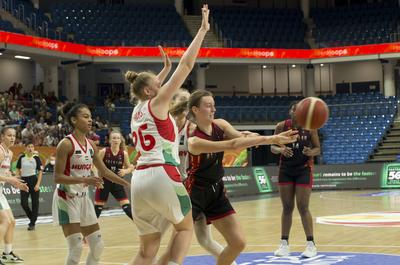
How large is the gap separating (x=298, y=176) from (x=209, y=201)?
335 centimetres

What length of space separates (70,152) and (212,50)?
2969 cm

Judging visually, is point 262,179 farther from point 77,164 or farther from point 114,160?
point 77,164

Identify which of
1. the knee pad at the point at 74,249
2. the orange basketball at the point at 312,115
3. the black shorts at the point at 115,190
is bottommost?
the knee pad at the point at 74,249

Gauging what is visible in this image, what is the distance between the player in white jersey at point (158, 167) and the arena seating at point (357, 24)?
33074mm

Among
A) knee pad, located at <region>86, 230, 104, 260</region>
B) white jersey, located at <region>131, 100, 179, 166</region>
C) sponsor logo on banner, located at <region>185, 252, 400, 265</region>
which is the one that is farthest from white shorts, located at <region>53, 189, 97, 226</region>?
sponsor logo on banner, located at <region>185, 252, 400, 265</region>

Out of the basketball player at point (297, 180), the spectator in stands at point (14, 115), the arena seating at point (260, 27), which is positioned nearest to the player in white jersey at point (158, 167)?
the basketball player at point (297, 180)

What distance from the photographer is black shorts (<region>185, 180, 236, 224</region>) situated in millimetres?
7230

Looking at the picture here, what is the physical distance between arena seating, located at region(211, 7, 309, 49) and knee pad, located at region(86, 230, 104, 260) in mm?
30851

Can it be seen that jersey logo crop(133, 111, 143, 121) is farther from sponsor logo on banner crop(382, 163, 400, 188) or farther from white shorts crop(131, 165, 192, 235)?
sponsor logo on banner crop(382, 163, 400, 188)

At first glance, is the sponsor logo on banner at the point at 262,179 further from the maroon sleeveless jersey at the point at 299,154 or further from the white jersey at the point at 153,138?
the white jersey at the point at 153,138

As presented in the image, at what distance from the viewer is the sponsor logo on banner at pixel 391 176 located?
28.3m

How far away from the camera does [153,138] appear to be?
20.1ft

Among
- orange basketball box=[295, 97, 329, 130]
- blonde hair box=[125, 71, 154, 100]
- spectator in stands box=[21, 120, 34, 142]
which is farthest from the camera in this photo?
spectator in stands box=[21, 120, 34, 142]

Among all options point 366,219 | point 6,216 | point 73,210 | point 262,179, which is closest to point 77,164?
point 73,210
